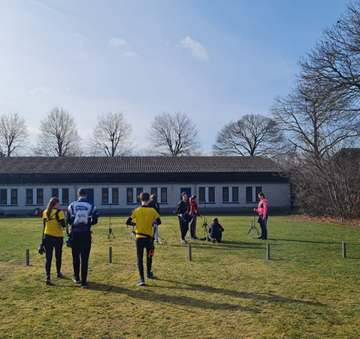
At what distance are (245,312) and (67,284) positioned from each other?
424cm

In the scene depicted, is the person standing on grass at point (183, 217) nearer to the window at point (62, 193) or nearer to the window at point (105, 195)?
the window at point (105, 195)

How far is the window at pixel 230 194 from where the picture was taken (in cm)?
3697

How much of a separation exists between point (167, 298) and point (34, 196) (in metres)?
30.6

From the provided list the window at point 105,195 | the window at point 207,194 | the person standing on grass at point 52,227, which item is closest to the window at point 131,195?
the window at point 105,195

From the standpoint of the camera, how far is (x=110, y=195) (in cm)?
3556

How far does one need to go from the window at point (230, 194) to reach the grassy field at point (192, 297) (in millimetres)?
24239

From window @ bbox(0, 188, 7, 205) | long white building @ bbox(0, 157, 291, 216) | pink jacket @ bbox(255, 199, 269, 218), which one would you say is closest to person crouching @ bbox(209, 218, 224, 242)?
pink jacket @ bbox(255, 199, 269, 218)

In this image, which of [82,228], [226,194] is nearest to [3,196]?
[226,194]

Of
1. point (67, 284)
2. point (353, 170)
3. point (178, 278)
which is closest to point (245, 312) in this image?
point (178, 278)

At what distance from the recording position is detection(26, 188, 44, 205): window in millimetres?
34844

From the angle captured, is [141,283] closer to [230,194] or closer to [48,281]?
[48,281]

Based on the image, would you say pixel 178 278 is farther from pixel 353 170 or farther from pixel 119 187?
pixel 119 187

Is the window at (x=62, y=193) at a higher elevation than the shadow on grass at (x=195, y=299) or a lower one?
higher

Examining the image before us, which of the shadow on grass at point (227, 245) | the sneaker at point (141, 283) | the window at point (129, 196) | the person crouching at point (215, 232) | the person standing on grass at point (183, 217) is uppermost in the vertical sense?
the window at point (129, 196)
